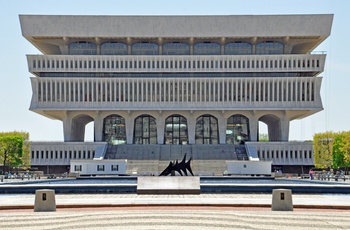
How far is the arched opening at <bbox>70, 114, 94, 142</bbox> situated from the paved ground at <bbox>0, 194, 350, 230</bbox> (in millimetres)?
78605

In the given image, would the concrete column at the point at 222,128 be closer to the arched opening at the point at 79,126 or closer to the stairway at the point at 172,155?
the stairway at the point at 172,155

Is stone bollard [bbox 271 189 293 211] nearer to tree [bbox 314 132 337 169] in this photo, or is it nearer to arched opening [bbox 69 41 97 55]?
arched opening [bbox 69 41 97 55]

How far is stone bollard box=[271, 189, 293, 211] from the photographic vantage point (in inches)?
1073

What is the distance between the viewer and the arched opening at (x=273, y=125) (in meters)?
109

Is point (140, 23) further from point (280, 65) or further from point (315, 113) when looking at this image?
point (315, 113)

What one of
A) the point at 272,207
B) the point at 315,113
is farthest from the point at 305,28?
the point at 272,207

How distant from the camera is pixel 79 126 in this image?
381 feet

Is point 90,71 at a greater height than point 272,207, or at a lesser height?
greater

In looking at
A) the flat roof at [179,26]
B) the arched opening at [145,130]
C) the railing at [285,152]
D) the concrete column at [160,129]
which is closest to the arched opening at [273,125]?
the railing at [285,152]

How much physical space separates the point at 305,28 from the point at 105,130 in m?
37.7

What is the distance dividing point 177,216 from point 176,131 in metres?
84.6

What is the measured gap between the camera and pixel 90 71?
4085 inches

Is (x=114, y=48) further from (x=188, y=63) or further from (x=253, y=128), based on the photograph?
(x=253, y=128)

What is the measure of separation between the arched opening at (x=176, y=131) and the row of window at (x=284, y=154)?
48.2ft
